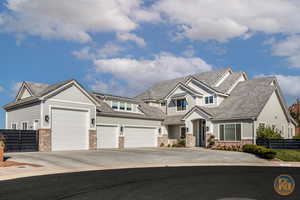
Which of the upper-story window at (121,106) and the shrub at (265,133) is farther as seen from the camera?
the upper-story window at (121,106)

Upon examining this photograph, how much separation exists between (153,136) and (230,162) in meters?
17.5

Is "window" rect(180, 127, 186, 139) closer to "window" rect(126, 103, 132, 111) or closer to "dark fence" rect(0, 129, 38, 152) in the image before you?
"window" rect(126, 103, 132, 111)

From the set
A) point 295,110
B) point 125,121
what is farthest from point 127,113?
point 295,110

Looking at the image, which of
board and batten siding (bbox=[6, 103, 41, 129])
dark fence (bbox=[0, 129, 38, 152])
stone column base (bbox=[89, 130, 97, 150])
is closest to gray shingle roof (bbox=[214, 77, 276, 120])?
stone column base (bbox=[89, 130, 97, 150])

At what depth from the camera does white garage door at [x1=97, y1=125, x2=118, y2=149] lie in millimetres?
32541

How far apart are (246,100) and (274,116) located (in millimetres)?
3563

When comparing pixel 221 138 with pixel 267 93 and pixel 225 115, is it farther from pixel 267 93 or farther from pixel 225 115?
pixel 267 93

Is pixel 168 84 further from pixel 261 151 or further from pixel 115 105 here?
pixel 261 151

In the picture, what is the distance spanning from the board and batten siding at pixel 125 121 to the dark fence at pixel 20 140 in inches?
294

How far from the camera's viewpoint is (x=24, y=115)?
29875 millimetres

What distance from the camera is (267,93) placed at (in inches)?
1368

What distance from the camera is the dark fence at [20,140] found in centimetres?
2539

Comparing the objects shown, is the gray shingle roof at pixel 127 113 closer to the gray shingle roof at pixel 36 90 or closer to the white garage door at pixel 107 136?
the white garage door at pixel 107 136

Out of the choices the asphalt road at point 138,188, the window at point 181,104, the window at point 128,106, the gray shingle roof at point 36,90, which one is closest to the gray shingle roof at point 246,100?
the window at point 181,104
